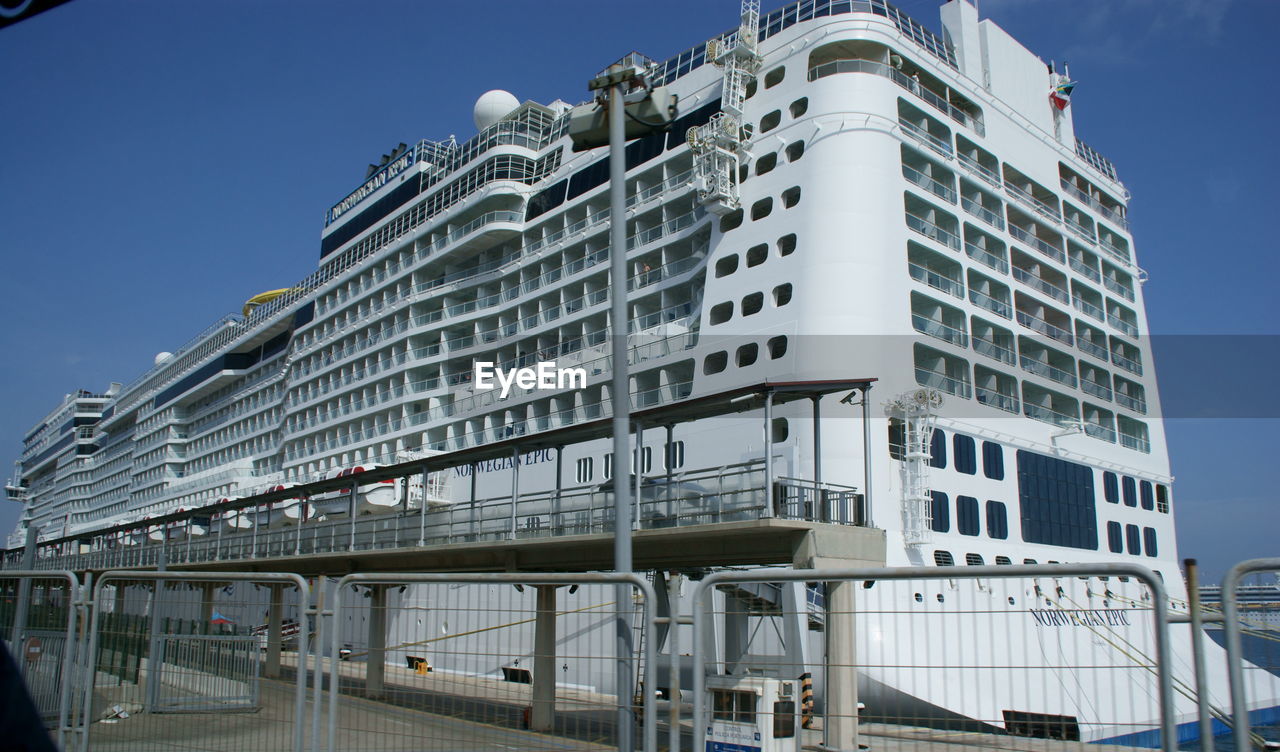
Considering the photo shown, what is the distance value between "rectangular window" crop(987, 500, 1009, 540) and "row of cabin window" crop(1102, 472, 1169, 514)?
5.95 m

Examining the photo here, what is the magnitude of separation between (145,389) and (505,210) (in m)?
54.1

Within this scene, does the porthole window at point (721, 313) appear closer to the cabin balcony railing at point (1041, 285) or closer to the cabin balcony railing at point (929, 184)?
the cabin balcony railing at point (929, 184)

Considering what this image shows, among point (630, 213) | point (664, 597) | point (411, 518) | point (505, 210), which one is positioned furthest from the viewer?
point (505, 210)

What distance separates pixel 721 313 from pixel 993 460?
778 centimetres

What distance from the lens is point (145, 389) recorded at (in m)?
79.2

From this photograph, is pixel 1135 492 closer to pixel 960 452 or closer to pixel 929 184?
pixel 960 452

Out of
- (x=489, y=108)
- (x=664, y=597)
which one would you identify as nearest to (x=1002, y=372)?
(x=664, y=597)

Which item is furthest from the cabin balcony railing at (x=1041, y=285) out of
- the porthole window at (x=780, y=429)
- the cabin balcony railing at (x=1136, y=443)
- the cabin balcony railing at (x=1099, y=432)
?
the porthole window at (x=780, y=429)

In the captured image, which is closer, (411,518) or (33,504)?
(411,518)

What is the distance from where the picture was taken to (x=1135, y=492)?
29172 mm

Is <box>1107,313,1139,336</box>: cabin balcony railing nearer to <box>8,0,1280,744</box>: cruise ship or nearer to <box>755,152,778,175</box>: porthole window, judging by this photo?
<box>8,0,1280,744</box>: cruise ship

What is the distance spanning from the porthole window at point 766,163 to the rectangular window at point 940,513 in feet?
32.0

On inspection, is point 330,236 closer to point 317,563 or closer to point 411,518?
point 317,563

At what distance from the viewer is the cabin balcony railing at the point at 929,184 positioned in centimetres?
2617
